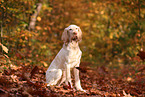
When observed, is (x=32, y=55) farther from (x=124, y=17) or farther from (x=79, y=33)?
(x=124, y=17)

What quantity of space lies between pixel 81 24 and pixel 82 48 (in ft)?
9.85

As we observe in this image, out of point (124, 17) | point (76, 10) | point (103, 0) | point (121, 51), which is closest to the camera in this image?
point (124, 17)

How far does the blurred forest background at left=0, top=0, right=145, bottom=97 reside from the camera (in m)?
5.42

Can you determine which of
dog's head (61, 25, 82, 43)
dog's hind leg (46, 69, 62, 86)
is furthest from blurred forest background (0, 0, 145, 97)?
dog's head (61, 25, 82, 43)

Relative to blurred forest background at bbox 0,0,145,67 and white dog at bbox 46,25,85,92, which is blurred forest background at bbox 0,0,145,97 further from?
white dog at bbox 46,25,85,92

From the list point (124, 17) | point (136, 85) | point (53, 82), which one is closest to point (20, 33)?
point (53, 82)

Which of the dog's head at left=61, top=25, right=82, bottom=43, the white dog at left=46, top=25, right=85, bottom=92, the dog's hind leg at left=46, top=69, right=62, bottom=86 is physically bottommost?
the dog's hind leg at left=46, top=69, right=62, bottom=86

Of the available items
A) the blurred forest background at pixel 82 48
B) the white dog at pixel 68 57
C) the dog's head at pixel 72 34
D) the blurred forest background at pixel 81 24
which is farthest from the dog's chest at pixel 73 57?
the blurred forest background at pixel 81 24

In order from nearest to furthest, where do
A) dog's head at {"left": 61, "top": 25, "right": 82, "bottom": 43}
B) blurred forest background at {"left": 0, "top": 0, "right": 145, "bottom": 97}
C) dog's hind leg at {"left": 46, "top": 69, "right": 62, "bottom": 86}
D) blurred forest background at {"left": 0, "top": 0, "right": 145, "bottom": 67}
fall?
dog's head at {"left": 61, "top": 25, "right": 82, "bottom": 43}
dog's hind leg at {"left": 46, "top": 69, "right": 62, "bottom": 86}
blurred forest background at {"left": 0, "top": 0, "right": 145, "bottom": 97}
blurred forest background at {"left": 0, "top": 0, "right": 145, "bottom": 67}

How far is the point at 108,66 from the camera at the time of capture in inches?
495

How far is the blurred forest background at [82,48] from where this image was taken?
5418mm

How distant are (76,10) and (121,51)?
585cm

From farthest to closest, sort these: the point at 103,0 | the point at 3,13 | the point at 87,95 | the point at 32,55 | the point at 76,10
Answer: the point at 76,10
the point at 103,0
the point at 32,55
the point at 3,13
the point at 87,95

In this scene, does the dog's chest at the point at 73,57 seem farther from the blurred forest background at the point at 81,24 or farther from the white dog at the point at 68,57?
the blurred forest background at the point at 81,24
